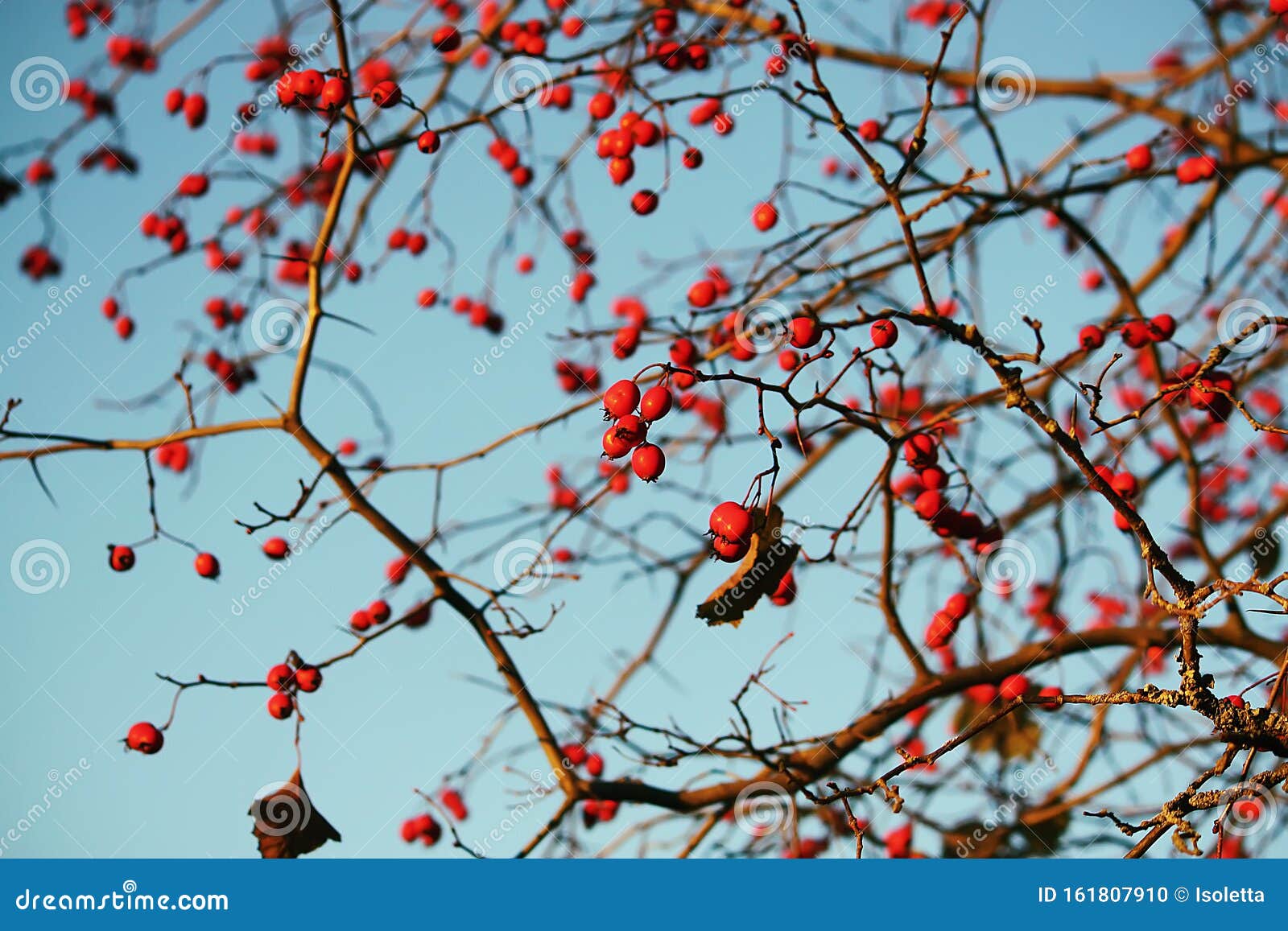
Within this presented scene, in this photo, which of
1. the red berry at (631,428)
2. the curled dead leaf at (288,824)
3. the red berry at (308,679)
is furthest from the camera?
the red berry at (308,679)

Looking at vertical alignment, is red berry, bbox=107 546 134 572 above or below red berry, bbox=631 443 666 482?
above

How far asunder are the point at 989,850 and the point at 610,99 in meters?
2.69

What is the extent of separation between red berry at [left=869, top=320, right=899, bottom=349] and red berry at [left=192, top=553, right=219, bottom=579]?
2.03m

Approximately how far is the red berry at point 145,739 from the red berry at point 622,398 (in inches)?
68.1

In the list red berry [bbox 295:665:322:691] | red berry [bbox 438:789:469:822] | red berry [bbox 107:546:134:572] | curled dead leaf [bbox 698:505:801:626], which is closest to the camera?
curled dead leaf [bbox 698:505:801:626]

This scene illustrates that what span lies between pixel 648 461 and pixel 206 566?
1713 millimetres

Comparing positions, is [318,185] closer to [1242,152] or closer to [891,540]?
[891,540]

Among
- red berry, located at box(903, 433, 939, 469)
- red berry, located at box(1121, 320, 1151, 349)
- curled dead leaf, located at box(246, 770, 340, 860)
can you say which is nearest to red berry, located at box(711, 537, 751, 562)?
red berry, located at box(903, 433, 939, 469)

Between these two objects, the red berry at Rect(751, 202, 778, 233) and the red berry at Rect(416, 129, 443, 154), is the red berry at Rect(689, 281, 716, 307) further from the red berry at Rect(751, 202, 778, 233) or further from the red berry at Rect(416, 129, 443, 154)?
the red berry at Rect(416, 129, 443, 154)

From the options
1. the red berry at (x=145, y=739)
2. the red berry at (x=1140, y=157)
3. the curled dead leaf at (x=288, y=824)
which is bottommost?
the curled dead leaf at (x=288, y=824)

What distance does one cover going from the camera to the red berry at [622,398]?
191 centimetres

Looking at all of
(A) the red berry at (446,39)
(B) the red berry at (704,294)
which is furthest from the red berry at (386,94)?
(B) the red berry at (704,294)

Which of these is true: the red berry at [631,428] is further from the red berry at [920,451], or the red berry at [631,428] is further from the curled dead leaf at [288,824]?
the curled dead leaf at [288,824]

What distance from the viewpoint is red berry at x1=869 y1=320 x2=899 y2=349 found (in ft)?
6.82
